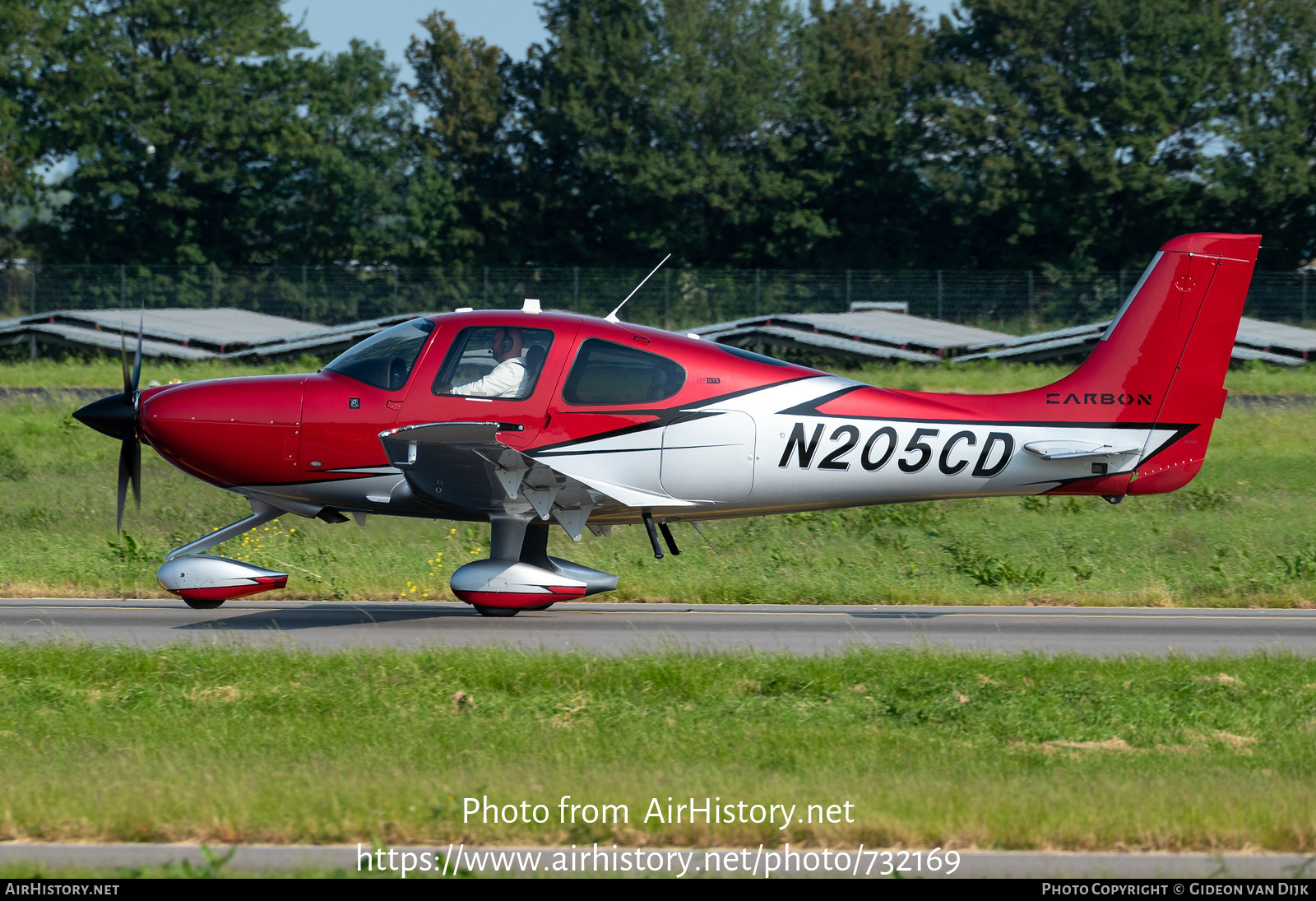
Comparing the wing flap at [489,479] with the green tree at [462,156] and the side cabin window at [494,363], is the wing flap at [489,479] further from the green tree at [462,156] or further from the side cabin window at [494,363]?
the green tree at [462,156]

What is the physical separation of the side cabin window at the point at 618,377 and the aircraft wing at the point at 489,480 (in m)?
0.77

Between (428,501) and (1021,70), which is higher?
(1021,70)

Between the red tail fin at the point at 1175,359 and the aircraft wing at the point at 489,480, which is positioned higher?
the red tail fin at the point at 1175,359

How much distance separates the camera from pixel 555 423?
11.8 m

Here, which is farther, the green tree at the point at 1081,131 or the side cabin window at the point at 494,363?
the green tree at the point at 1081,131

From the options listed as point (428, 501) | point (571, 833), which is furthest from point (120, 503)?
point (571, 833)

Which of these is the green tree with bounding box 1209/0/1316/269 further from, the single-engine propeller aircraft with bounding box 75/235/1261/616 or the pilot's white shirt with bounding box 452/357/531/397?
the pilot's white shirt with bounding box 452/357/531/397

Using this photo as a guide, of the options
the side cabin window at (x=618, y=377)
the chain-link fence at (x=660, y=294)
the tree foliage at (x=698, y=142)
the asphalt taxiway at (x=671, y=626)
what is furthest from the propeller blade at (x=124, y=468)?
the tree foliage at (x=698, y=142)

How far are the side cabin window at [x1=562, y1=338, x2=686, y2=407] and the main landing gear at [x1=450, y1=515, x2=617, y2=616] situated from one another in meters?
1.31

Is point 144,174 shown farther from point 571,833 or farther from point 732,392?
point 571,833

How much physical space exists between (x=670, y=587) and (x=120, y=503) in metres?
5.51

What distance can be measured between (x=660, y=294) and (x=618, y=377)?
123ft

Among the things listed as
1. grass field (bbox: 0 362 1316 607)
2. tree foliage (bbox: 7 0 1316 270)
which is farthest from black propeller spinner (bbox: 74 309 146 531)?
tree foliage (bbox: 7 0 1316 270)

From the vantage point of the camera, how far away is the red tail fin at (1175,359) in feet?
40.0
